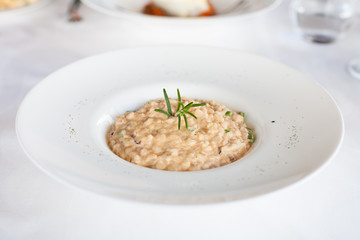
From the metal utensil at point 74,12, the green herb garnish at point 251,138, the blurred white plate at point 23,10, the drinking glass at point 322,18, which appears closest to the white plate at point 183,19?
the drinking glass at point 322,18

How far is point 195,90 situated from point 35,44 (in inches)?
45.3

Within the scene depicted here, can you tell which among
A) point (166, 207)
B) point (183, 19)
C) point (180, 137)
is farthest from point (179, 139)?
point (183, 19)

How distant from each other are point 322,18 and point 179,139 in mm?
1605

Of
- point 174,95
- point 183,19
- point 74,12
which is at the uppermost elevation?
point 183,19

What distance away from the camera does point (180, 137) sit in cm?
149

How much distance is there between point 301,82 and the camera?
1.72 metres

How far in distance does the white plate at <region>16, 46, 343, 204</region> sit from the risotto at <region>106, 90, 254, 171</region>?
0.22ft

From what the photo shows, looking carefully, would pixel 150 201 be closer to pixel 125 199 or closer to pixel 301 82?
pixel 125 199

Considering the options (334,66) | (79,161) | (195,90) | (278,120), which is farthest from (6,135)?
(334,66)

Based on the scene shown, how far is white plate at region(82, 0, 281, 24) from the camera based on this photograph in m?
2.20

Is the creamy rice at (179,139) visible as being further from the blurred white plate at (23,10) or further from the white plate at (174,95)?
the blurred white plate at (23,10)

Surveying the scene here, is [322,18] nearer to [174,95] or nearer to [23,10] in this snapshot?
[174,95]

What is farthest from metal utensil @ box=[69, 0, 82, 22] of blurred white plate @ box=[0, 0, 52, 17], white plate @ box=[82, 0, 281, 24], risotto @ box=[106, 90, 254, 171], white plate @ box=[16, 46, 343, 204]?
risotto @ box=[106, 90, 254, 171]

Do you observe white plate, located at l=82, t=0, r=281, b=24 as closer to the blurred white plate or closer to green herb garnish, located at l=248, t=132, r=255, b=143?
the blurred white plate
